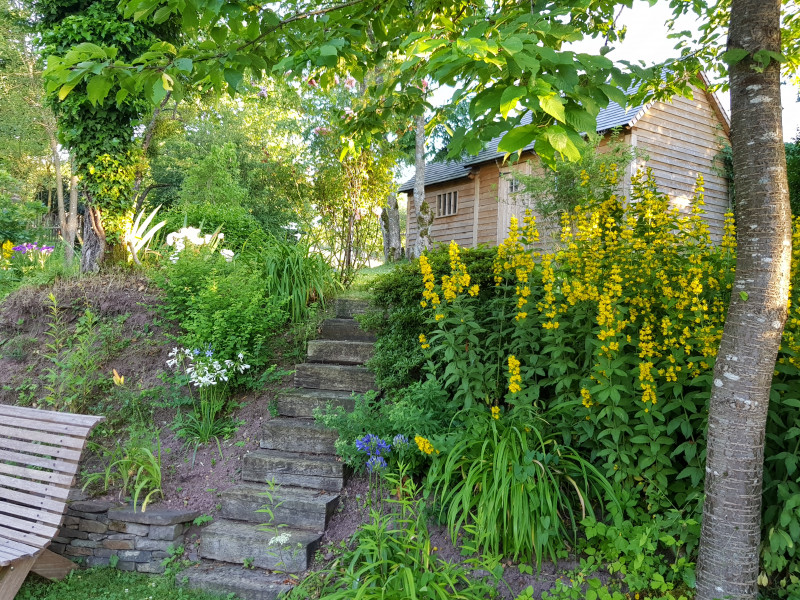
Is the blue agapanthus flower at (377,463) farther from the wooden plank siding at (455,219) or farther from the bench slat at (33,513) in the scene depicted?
the wooden plank siding at (455,219)

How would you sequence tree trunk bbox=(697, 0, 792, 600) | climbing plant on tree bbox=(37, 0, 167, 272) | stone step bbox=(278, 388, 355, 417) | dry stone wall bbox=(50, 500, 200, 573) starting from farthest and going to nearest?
climbing plant on tree bbox=(37, 0, 167, 272), stone step bbox=(278, 388, 355, 417), dry stone wall bbox=(50, 500, 200, 573), tree trunk bbox=(697, 0, 792, 600)

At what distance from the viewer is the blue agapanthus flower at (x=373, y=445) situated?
315 cm

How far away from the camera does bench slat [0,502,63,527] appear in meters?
3.15

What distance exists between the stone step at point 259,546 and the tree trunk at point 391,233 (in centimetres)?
1023

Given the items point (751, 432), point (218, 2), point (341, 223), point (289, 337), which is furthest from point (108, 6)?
point (751, 432)

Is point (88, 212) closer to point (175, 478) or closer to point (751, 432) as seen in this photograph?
point (175, 478)

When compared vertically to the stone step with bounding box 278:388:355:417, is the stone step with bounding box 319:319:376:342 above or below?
above

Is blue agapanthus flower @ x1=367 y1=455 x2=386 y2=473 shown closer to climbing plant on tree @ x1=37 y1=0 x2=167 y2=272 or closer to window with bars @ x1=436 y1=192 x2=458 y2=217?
climbing plant on tree @ x1=37 y1=0 x2=167 y2=272

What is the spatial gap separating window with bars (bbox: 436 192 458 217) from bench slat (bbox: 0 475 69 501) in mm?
11811

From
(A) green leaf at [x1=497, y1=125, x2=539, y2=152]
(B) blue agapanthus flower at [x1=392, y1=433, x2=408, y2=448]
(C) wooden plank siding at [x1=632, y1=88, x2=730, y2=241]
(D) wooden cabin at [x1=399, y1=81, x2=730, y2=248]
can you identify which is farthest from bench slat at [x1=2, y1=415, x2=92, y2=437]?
(C) wooden plank siding at [x1=632, y1=88, x2=730, y2=241]

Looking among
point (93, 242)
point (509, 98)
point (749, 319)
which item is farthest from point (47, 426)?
point (749, 319)

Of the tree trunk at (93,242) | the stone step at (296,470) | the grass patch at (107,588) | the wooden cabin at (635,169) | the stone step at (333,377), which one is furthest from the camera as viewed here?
the wooden cabin at (635,169)

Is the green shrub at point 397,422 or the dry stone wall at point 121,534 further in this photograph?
the dry stone wall at point 121,534

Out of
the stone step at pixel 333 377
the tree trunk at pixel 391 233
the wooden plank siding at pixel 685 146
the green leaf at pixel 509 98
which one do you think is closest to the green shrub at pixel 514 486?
the stone step at pixel 333 377
